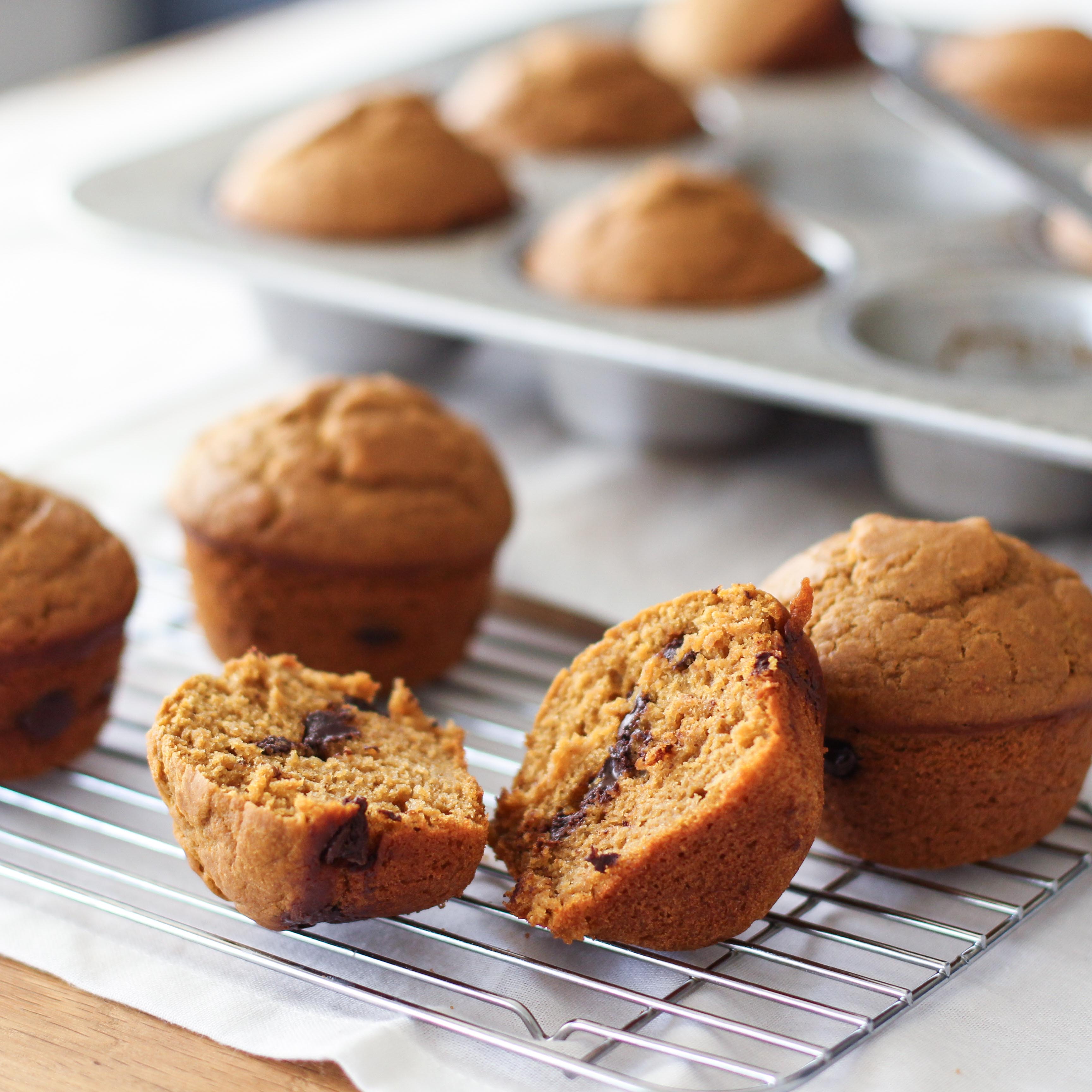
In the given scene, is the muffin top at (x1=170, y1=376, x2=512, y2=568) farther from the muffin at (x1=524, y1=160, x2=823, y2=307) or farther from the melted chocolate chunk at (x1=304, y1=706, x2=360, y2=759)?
the muffin at (x1=524, y1=160, x2=823, y2=307)

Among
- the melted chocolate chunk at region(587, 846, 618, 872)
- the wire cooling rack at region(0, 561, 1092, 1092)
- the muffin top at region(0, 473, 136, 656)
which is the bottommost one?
the wire cooling rack at region(0, 561, 1092, 1092)

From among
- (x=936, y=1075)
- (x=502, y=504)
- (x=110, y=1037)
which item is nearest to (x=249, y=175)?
(x=502, y=504)

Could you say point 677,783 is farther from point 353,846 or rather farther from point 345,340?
point 345,340

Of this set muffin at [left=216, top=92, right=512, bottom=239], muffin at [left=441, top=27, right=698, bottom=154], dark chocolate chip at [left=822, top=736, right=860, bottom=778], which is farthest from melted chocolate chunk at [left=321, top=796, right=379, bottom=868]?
muffin at [left=441, top=27, right=698, bottom=154]

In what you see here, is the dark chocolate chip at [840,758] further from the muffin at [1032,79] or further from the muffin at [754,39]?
the muffin at [754,39]

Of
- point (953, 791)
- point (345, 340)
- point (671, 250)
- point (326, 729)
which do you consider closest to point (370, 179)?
point (345, 340)

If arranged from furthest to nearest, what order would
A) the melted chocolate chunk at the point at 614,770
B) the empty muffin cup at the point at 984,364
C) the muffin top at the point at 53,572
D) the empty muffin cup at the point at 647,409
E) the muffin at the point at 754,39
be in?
the muffin at the point at 754,39, the empty muffin cup at the point at 647,409, the empty muffin cup at the point at 984,364, the muffin top at the point at 53,572, the melted chocolate chunk at the point at 614,770

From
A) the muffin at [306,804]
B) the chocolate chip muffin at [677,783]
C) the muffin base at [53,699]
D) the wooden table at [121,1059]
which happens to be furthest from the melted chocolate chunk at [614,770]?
the muffin base at [53,699]
